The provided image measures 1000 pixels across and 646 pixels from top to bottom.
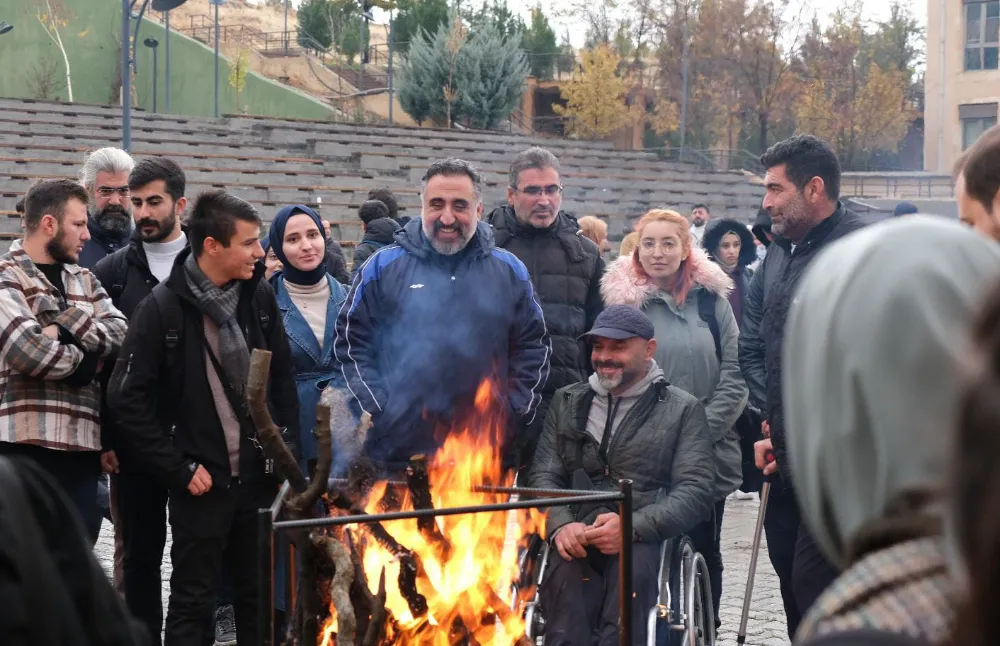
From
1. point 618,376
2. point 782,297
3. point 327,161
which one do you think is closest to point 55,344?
point 618,376

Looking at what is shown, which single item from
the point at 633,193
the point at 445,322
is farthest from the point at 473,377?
the point at 633,193

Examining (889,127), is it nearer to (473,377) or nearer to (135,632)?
(473,377)

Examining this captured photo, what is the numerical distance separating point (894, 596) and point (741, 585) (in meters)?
6.45

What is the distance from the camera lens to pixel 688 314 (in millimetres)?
6371

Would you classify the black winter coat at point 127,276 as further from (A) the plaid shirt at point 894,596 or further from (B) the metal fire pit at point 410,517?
→ (A) the plaid shirt at point 894,596

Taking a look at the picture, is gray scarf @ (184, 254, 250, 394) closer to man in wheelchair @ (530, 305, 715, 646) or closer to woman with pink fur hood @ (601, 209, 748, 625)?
man in wheelchair @ (530, 305, 715, 646)

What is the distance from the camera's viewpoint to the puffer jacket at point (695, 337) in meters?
6.15

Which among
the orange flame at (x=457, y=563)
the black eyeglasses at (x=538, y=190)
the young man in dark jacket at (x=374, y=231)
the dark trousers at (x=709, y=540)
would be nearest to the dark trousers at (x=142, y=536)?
the orange flame at (x=457, y=563)

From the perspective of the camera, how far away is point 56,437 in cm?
507

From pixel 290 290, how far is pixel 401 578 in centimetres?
217

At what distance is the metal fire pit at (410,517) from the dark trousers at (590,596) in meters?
0.52

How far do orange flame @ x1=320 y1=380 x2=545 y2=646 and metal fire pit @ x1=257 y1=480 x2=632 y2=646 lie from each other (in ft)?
0.74

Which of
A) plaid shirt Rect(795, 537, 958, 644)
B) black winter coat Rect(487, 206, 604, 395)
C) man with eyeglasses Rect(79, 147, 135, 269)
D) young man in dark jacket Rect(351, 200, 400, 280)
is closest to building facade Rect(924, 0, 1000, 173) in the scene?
young man in dark jacket Rect(351, 200, 400, 280)

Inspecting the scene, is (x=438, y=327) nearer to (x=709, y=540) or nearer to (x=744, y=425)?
(x=709, y=540)
